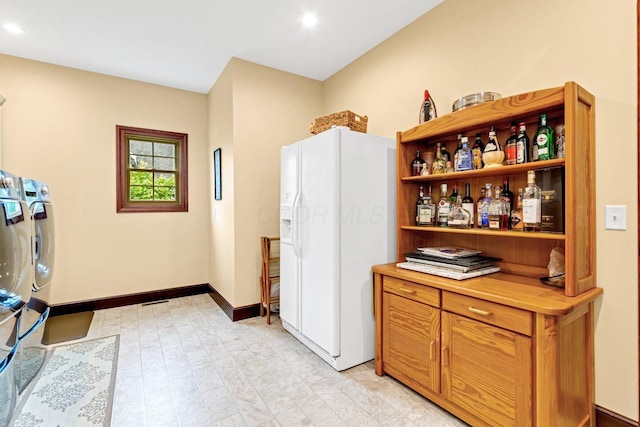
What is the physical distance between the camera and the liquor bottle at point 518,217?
1.81m

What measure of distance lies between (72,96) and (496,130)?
14.1 feet

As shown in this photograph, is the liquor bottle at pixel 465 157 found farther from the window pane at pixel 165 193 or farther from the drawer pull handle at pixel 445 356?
the window pane at pixel 165 193

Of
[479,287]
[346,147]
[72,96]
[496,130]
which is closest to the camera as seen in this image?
[479,287]

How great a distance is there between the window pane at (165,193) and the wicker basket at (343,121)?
242 cm

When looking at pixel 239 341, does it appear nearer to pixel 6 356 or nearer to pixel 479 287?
pixel 6 356

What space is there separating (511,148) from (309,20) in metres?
1.96

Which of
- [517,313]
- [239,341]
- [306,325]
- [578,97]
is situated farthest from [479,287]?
[239,341]

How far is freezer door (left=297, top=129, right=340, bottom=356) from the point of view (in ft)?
7.29

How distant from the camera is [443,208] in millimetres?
2227

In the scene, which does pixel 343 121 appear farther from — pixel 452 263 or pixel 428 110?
pixel 452 263

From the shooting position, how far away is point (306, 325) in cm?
254

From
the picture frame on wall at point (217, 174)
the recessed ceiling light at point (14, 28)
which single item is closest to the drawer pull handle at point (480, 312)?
the picture frame on wall at point (217, 174)

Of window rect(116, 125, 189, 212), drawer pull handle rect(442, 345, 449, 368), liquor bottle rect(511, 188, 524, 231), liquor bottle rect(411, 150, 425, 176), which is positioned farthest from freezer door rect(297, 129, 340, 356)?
window rect(116, 125, 189, 212)

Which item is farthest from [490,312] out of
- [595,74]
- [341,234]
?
[595,74]
